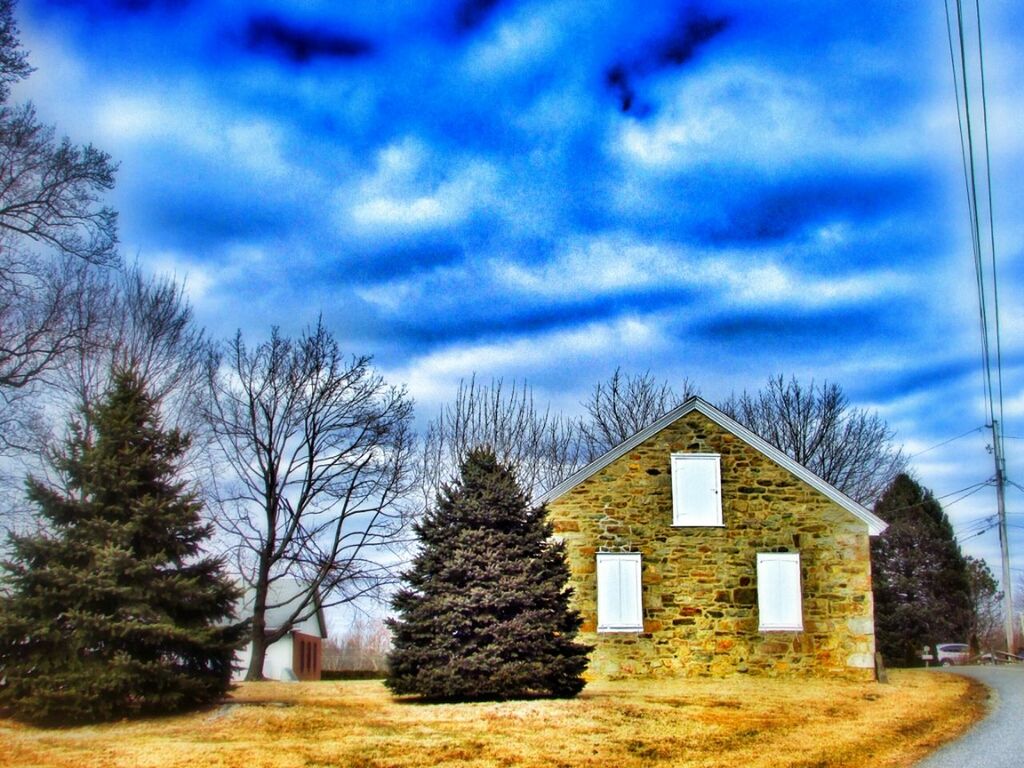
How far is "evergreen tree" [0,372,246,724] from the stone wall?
918 centimetres

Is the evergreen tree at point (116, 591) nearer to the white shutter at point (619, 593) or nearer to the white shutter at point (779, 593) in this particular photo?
the white shutter at point (619, 593)

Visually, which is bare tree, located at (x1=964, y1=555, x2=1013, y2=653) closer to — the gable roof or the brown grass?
the gable roof

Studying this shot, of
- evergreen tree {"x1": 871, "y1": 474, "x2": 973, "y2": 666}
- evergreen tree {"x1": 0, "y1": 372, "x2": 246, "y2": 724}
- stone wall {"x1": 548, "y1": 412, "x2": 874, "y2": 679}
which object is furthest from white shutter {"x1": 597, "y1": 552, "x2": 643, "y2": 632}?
evergreen tree {"x1": 871, "y1": 474, "x2": 973, "y2": 666}

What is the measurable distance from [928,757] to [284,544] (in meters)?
18.9

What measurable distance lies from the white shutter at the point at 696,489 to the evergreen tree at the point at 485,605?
5.27 m

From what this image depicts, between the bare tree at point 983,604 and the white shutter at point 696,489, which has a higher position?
the white shutter at point 696,489

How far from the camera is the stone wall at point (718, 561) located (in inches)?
893

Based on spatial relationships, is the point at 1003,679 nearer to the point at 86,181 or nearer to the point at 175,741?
the point at 175,741

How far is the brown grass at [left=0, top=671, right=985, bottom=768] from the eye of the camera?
12812 millimetres

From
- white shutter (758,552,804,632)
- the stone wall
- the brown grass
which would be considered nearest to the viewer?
the brown grass

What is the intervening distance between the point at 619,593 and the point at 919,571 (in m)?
26.1

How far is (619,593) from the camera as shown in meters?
22.9

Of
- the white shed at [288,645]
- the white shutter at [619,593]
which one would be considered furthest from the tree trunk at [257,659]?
the white shutter at [619,593]

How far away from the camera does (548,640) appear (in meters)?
17.9
